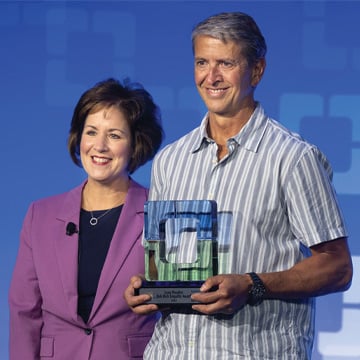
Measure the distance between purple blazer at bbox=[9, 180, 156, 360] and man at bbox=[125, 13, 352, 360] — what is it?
0.40 meters

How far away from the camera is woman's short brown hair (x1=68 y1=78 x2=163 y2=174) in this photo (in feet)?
10.1

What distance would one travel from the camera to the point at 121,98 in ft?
10.2

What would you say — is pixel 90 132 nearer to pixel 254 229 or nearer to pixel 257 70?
pixel 257 70

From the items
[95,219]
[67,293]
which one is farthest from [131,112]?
[67,293]

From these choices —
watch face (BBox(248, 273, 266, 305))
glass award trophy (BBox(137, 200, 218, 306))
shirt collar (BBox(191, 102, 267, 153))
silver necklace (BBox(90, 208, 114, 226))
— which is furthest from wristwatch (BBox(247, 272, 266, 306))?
silver necklace (BBox(90, 208, 114, 226))

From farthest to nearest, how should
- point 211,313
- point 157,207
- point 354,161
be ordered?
point 354,161, point 157,207, point 211,313

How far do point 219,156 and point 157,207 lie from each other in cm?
20

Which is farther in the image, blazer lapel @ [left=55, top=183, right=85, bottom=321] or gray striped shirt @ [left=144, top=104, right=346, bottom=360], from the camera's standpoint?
blazer lapel @ [left=55, top=183, right=85, bottom=321]

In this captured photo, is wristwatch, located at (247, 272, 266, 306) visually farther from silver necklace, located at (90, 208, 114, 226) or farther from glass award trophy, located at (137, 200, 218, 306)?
silver necklace, located at (90, 208, 114, 226)

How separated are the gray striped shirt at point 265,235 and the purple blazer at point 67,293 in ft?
1.48

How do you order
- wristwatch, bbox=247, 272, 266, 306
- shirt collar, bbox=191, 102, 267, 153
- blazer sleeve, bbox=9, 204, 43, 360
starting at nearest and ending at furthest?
wristwatch, bbox=247, 272, 266, 306 < shirt collar, bbox=191, 102, 267, 153 < blazer sleeve, bbox=9, 204, 43, 360

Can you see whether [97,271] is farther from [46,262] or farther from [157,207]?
[157,207]

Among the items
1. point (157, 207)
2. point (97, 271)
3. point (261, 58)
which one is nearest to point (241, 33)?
point (261, 58)

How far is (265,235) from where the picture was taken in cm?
241
